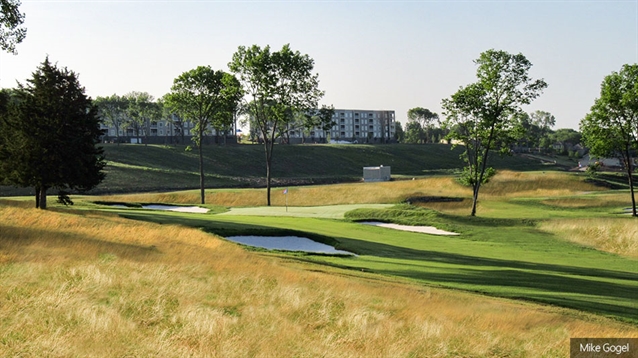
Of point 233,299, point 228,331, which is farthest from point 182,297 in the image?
point 228,331

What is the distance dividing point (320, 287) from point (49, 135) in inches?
1148

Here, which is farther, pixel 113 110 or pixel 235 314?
pixel 113 110

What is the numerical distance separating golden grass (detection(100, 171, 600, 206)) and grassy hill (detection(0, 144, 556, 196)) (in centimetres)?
2076

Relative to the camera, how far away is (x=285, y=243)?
117 feet

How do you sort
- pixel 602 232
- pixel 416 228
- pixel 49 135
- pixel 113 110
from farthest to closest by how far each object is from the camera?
1. pixel 113 110
2. pixel 416 228
3. pixel 602 232
4. pixel 49 135

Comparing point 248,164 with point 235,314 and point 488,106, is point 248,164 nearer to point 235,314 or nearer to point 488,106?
point 488,106

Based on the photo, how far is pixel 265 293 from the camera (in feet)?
55.4

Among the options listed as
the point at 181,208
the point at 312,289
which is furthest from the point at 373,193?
the point at 312,289

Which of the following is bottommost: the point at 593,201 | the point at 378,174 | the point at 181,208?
the point at 181,208

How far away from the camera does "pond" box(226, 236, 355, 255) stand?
Result: 3428 cm

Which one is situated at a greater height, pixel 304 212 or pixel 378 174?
pixel 378 174

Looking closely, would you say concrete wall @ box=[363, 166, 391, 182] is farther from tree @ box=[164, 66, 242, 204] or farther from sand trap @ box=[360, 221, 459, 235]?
sand trap @ box=[360, 221, 459, 235]

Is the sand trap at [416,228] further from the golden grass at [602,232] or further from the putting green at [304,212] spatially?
the golden grass at [602,232]

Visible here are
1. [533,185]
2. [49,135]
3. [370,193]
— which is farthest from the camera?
[533,185]
